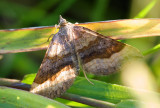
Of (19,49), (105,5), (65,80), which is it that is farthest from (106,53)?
(105,5)

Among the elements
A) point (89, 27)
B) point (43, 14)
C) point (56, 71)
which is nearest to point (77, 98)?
point (56, 71)

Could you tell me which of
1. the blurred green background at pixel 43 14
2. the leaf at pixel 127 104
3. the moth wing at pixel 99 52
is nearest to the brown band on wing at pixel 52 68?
the moth wing at pixel 99 52

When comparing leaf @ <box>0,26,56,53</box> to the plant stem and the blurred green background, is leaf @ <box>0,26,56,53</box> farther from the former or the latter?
the blurred green background

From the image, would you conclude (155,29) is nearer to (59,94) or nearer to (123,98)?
(123,98)

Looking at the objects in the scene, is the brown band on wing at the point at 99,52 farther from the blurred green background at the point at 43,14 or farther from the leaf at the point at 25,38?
the blurred green background at the point at 43,14

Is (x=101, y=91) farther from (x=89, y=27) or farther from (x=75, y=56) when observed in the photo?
(x=89, y=27)

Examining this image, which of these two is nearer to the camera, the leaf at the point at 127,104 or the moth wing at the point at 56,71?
the leaf at the point at 127,104
